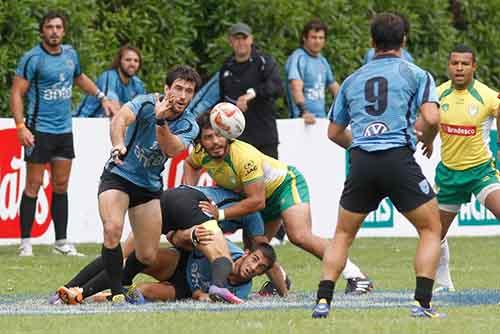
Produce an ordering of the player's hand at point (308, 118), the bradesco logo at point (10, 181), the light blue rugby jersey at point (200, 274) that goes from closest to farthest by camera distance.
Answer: the light blue rugby jersey at point (200, 274) → the bradesco logo at point (10, 181) → the player's hand at point (308, 118)

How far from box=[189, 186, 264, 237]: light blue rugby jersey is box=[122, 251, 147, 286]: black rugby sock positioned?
3.12 ft

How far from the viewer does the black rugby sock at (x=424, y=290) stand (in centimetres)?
998

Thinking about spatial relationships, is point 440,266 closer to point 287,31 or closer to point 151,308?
point 151,308

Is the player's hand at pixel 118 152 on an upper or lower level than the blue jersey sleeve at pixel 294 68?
upper

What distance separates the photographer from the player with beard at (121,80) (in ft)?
56.6

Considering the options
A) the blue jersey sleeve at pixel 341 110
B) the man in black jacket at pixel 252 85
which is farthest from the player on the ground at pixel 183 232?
the man in black jacket at pixel 252 85

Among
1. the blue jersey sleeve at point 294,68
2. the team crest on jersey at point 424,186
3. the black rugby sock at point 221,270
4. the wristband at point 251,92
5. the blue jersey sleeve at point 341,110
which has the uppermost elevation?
the blue jersey sleeve at point 341,110

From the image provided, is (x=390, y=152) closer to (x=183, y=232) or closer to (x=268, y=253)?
(x=268, y=253)

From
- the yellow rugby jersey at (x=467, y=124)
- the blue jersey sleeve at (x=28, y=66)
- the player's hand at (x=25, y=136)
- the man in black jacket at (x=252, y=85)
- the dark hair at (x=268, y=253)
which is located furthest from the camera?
the man in black jacket at (x=252, y=85)

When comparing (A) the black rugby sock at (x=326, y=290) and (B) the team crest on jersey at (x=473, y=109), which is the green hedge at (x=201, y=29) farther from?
(A) the black rugby sock at (x=326, y=290)

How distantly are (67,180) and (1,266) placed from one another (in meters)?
1.70

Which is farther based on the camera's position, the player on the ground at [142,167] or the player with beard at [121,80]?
the player with beard at [121,80]

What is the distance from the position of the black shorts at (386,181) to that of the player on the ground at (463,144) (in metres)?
2.83

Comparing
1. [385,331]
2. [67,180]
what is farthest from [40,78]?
[385,331]
